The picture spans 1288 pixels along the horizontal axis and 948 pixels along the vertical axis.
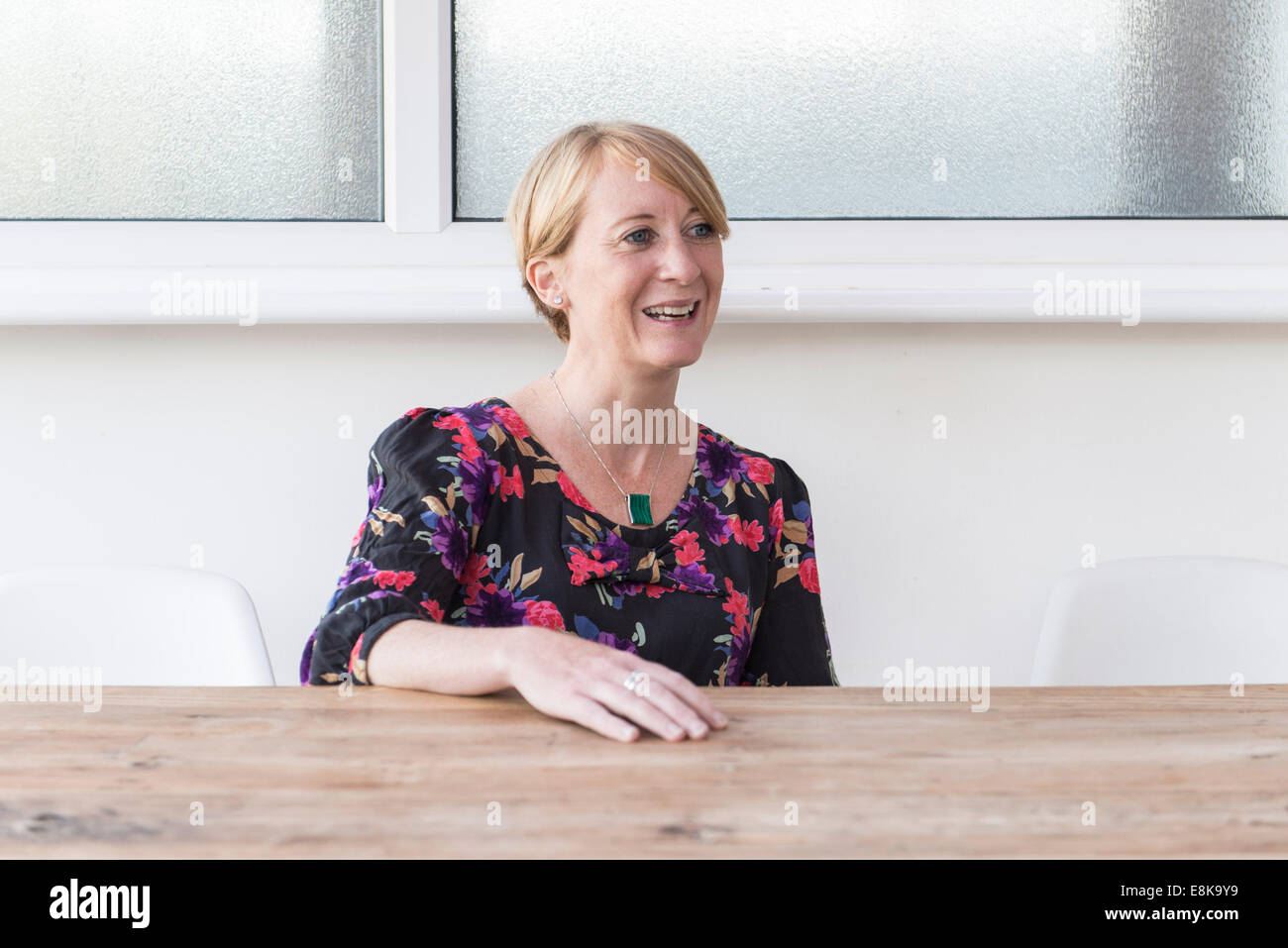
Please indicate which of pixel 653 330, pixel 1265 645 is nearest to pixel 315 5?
pixel 653 330

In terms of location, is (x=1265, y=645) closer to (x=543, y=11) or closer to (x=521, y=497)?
(x=521, y=497)

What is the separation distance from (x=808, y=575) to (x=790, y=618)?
0.06 metres

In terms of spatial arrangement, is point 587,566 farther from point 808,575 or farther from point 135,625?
point 135,625

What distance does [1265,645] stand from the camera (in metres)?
1.50

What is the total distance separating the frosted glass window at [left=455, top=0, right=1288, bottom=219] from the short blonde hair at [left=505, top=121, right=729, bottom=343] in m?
0.40

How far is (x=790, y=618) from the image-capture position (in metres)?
1.48

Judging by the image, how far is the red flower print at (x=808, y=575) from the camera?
59.1 inches

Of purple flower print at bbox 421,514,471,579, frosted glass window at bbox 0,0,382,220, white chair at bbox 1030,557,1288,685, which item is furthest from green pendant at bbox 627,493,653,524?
frosted glass window at bbox 0,0,382,220

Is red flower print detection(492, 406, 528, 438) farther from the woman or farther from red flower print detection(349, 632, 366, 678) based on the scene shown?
red flower print detection(349, 632, 366, 678)

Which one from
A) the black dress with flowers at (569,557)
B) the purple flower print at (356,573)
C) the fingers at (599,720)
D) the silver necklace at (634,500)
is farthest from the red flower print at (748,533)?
the fingers at (599,720)

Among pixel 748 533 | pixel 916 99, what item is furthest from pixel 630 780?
pixel 916 99

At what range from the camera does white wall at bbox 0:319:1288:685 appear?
1.81m

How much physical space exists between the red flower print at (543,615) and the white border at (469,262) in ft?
1.83

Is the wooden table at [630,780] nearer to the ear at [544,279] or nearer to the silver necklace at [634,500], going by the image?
the silver necklace at [634,500]
